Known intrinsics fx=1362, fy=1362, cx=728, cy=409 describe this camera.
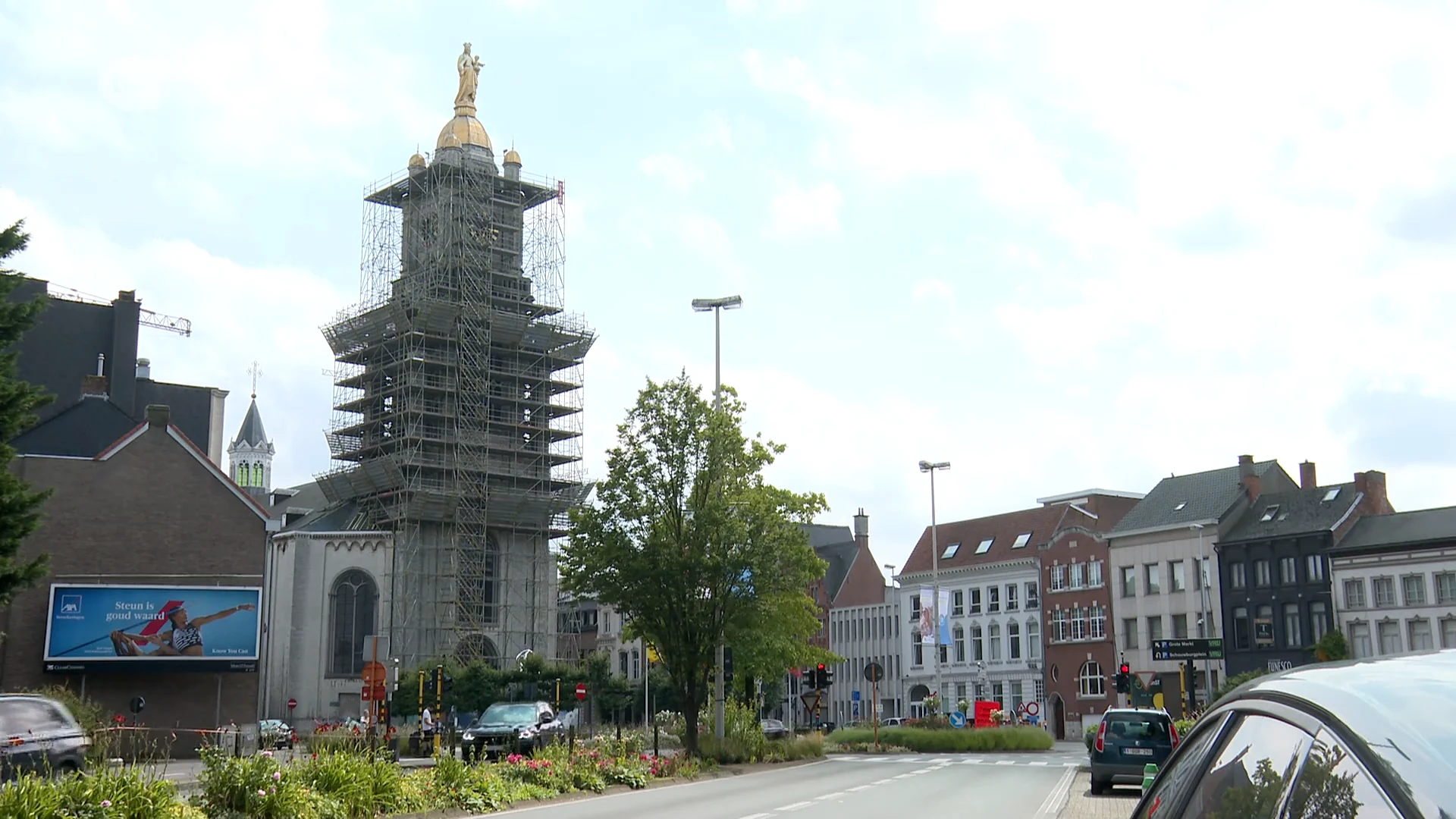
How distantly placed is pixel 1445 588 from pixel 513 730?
4323 cm

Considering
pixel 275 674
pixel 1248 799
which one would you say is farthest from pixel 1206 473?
pixel 1248 799

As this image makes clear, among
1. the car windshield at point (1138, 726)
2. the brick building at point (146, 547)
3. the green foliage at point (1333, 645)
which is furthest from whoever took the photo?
the green foliage at point (1333, 645)

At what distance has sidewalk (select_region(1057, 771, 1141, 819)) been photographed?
1934 centimetres

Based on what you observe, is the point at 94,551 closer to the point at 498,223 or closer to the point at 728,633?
the point at 728,633

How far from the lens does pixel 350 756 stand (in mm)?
18859

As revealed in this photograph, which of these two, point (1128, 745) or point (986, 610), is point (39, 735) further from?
point (986, 610)

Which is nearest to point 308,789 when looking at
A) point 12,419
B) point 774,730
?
point 12,419

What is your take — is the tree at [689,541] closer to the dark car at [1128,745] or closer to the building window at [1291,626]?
the dark car at [1128,745]

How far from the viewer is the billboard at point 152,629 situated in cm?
4919

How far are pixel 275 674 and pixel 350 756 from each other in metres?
65.9

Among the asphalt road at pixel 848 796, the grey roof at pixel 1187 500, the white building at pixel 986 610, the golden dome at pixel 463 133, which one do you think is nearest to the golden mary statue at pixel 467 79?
the golden dome at pixel 463 133

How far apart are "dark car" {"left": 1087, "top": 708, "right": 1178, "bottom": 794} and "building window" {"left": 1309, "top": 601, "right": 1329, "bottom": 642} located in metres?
41.1

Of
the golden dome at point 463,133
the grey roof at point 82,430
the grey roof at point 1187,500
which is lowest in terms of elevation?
the grey roof at point 1187,500

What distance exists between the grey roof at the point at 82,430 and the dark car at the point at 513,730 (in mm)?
30691
